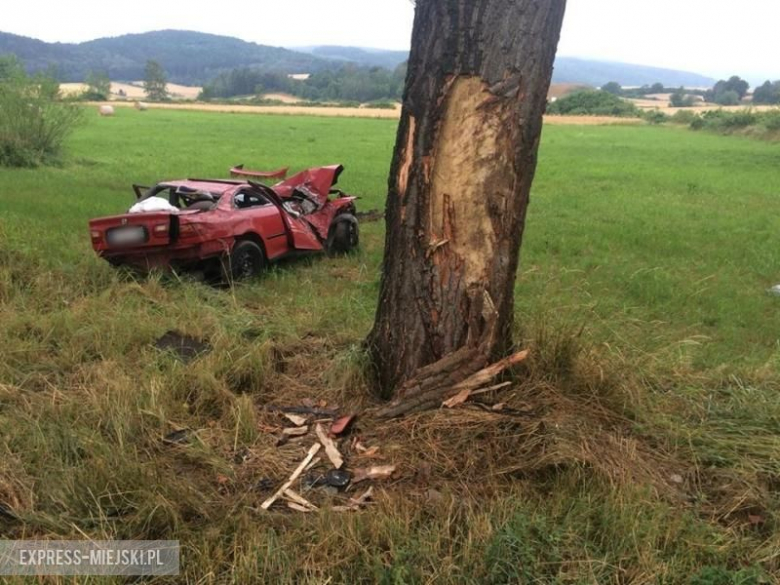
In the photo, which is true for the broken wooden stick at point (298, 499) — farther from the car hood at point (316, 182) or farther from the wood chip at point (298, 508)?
the car hood at point (316, 182)

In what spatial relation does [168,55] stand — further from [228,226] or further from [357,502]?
[357,502]

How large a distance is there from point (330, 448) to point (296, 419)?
0.42 m

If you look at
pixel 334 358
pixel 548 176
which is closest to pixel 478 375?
pixel 334 358

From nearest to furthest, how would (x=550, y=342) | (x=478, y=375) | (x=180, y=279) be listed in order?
(x=478, y=375), (x=550, y=342), (x=180, y=279)

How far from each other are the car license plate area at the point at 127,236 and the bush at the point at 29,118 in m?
12.8

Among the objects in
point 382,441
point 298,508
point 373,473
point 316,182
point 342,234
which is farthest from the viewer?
point 342,234

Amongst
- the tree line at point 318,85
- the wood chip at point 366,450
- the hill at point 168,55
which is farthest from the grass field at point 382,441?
the hill at point 168,55

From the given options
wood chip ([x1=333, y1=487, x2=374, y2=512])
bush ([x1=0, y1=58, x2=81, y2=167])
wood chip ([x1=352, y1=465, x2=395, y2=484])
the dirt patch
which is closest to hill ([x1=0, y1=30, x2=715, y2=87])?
bush ([x1=0, y1=58, x2=81, y2=167])

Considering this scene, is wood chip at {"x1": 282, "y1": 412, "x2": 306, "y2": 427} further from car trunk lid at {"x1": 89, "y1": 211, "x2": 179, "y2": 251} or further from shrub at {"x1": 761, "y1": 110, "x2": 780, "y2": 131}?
shrub at {"x1": 761, "y1": 110, "x2": 780, "y2": 131}

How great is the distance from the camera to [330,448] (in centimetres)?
327

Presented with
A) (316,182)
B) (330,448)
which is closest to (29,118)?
(316,182)

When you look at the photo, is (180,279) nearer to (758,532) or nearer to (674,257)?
(758,532)

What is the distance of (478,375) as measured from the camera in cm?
346

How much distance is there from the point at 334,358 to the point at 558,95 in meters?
81.6
